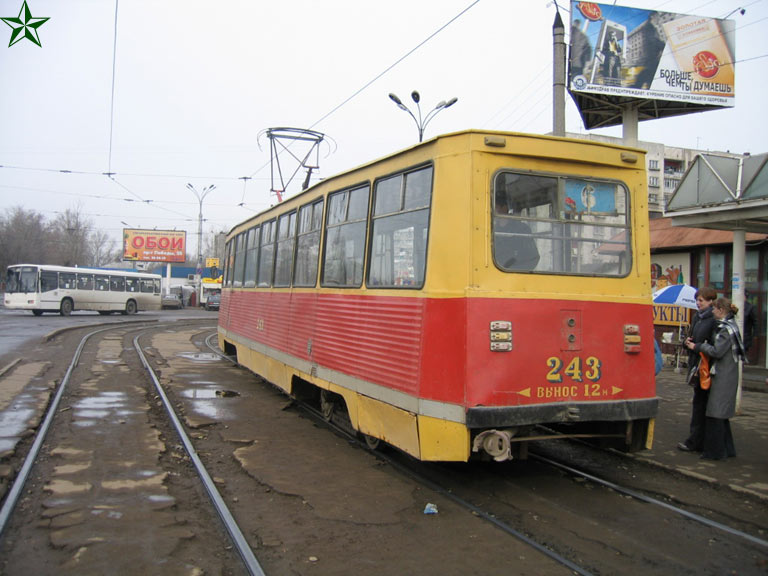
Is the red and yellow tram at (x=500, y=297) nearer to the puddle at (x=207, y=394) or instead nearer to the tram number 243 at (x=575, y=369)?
the tram number 243 at (x=575, y=369)

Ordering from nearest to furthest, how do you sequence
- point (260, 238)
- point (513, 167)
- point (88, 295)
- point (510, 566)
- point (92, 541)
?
point (510, 566) < point (92, 541) < point (513, 167) < point (260, 238) < point (88, 295)

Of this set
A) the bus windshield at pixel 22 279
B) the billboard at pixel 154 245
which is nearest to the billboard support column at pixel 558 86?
the bus windshield at pixel 22 279

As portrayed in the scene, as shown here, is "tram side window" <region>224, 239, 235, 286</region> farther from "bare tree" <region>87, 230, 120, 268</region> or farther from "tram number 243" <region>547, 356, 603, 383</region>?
"bare tree" <region>87, 230, 120, 268</region>

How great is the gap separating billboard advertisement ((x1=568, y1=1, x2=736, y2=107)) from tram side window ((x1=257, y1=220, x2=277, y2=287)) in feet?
50.2

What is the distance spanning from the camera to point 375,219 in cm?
591

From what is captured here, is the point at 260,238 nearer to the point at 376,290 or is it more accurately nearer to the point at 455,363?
the point at 376,290

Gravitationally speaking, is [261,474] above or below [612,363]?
below

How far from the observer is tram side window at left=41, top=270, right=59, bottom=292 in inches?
1210

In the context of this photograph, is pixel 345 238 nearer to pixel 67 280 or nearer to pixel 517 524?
pixel 517 524

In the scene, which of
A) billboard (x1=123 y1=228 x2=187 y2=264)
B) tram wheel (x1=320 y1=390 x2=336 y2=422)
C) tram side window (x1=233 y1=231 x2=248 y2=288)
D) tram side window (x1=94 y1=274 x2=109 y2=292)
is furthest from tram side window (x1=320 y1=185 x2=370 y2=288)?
billboard (x1=123 y1=228 x2=187 y2=264)

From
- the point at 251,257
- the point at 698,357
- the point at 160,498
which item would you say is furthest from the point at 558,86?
the point at 160,498

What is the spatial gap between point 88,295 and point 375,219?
32.3 m

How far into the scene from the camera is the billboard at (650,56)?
70.8 feet

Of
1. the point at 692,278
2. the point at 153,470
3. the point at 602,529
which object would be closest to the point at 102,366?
the point at 153,470
